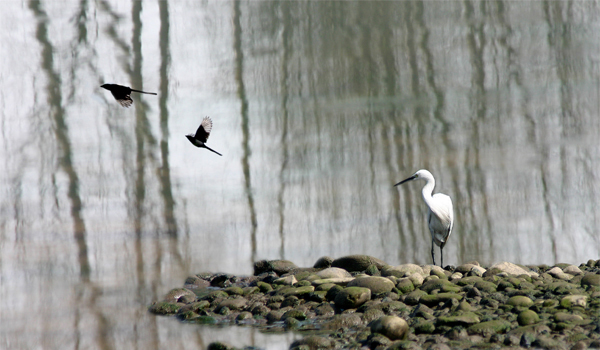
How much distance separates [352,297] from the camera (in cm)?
209

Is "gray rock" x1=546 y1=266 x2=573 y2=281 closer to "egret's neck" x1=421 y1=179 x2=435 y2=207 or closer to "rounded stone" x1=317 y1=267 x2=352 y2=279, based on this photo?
"egret's neck" x1=421 y1=179 x2=435 y2=207

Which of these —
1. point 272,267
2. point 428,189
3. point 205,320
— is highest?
point 428,189

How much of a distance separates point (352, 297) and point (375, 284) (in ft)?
0.55

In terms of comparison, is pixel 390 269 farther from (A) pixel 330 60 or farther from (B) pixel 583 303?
(A) pixel 330 60

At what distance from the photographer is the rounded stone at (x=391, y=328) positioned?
1627mm

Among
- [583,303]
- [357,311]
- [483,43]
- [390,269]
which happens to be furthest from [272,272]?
[483,43]

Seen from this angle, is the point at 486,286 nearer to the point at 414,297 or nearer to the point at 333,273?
the point at 414,297

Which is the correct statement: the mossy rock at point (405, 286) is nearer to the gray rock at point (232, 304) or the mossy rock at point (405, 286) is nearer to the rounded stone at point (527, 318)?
the rounded stone at point (527, 318)

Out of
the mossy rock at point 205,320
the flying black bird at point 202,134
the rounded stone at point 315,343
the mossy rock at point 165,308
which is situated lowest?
the mossy rock at point 205,320

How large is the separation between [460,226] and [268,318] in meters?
1.72

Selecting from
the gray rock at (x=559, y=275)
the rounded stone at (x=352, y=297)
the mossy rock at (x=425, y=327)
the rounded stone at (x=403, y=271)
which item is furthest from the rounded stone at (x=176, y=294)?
the gray rock at (x=559, y=275)

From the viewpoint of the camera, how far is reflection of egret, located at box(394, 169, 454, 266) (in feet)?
9.78

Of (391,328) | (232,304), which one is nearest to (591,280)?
(391,328)

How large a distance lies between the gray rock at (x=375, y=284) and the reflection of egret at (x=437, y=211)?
88cm
